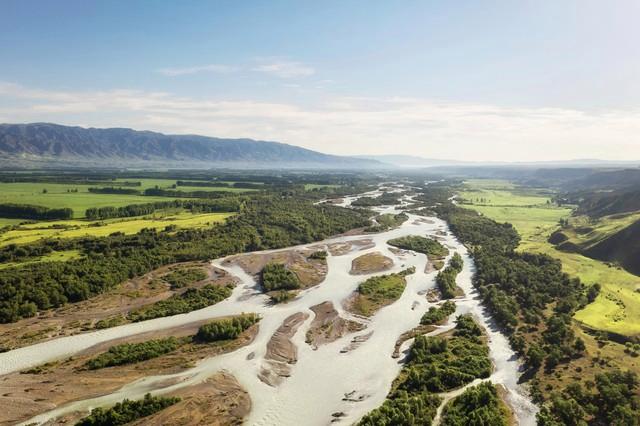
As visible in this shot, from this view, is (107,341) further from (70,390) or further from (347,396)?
(347,396)

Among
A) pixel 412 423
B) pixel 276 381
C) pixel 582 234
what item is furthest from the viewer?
pixel 582 234

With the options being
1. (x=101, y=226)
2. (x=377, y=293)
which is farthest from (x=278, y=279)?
(x=101, y=226)

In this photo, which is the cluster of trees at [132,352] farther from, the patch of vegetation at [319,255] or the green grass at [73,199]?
the green grass at [73,199]

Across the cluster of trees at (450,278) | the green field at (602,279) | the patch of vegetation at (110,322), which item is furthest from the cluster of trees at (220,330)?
the green field at (602,279)

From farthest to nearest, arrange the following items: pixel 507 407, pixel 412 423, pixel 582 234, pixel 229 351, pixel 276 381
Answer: pixel 582 234, pixel 229 351, pixel 276 381, pixel 507 407, pixel 412 423

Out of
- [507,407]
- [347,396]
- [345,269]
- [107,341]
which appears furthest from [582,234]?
[107,341]
